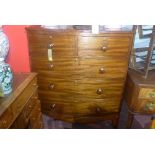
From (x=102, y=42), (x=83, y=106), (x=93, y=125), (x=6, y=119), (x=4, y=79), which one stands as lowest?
(x=93, y=125)

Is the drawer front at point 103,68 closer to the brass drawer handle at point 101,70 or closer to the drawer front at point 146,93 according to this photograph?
the brass drawer handle at point 101,70

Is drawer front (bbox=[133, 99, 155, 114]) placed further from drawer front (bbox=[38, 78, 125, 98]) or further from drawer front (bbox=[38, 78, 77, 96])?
drawer front (bbox=[38, 78, 77, 96])

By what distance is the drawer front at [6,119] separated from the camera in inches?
39.0

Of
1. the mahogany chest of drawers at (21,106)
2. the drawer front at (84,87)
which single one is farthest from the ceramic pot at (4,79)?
the drawer front at (84,87)

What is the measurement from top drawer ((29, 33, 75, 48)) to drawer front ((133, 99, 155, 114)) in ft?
2.35

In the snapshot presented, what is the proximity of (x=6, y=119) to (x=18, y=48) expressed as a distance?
89 centimetres

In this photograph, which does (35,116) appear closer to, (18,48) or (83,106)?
(83,106)

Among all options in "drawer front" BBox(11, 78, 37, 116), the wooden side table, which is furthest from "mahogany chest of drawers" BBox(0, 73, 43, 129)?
the wooden side table

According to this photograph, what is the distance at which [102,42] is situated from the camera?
1499 mm

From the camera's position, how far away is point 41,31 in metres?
1.51

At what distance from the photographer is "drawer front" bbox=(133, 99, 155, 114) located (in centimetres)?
163

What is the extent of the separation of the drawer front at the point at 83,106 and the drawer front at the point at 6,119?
0.75m

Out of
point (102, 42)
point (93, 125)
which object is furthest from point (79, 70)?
point (93, 125)
